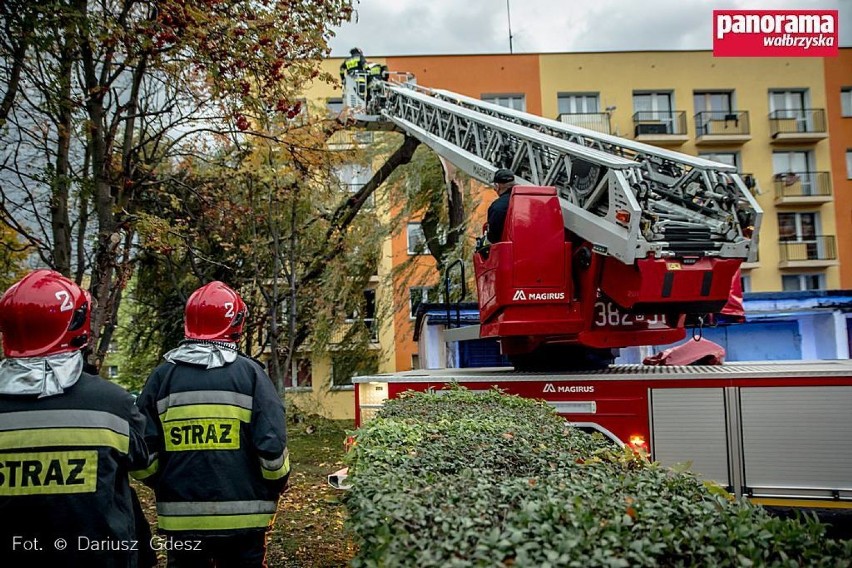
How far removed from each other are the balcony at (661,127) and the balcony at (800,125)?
12.6 ft

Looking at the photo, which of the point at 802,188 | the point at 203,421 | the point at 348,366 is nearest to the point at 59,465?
the point at 203,421

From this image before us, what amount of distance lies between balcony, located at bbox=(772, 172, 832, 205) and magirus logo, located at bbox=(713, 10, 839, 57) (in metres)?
6.91

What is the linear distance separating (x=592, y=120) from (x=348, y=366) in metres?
14.8

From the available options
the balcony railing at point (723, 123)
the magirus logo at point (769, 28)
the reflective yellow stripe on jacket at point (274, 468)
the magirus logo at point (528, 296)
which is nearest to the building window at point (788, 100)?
the balcony railing at point (723, 123)

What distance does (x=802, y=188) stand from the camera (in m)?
27.5

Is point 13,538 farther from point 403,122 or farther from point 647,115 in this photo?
point 647,115

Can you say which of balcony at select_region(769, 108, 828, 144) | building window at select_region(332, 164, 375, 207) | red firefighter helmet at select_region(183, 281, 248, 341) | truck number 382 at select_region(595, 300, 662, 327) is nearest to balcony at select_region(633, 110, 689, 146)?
balcony at select_region(769, 108, 828, 144)

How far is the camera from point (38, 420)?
8.27ft

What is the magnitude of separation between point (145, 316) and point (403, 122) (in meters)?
7.60

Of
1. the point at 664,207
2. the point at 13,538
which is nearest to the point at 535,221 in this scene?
the point at 664,207

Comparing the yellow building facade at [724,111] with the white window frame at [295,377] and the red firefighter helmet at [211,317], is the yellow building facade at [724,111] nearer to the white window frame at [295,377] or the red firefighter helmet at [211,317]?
the white window frame at [295,377]

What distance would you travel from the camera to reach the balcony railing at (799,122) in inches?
1063

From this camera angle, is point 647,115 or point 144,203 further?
point 647,115

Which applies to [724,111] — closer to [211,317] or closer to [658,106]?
[658,106]
